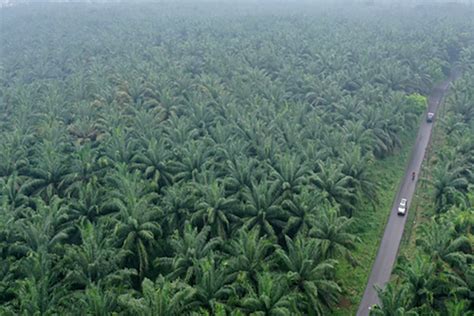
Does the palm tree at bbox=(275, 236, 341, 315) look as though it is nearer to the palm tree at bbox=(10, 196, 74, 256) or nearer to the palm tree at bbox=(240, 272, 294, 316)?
the palm tree at bbox=(240, 272, 294, 316)

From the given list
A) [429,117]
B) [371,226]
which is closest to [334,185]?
[371,226]

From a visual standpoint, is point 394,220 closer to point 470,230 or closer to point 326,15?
point 470,230

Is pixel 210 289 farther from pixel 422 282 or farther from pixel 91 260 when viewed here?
pixel 422 282

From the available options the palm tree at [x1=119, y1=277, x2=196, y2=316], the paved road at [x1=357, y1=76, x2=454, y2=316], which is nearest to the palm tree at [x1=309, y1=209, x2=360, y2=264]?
the paved road at [x1=357, y1=76, x2=454, y2=316]

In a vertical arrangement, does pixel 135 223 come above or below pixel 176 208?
above

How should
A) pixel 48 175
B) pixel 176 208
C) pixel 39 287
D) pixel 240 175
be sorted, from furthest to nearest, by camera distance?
1. pixel 48 175
2. pixel 240 175
3. pixel 176 208
4. pixel 39 287

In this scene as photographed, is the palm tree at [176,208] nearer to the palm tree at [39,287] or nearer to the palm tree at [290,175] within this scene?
the palm tree at [290,175]

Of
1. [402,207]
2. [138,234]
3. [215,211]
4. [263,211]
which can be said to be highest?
[215,211]

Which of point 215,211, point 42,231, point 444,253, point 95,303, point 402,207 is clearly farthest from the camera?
point 402,207
